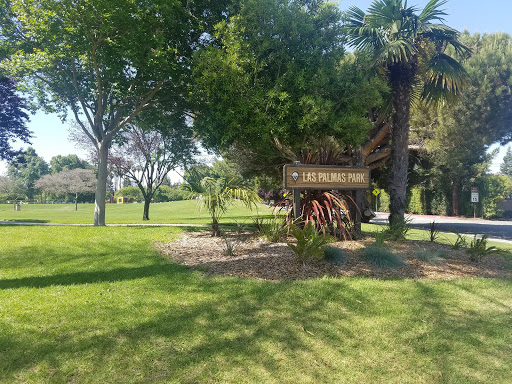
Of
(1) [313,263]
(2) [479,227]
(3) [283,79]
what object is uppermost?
(3) [283,79]

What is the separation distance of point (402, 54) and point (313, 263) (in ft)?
22.7

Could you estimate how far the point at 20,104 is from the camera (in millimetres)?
18688

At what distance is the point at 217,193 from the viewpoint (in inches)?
326

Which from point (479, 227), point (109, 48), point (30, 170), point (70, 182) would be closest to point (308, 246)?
point (109, 48)

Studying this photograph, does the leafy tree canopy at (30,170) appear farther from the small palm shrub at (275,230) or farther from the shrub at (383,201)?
the small palm shrub at (275,230)

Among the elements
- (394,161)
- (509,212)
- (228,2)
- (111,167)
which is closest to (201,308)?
(394,161)

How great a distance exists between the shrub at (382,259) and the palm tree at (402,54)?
339 centimetres

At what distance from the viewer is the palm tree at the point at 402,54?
8.83 m

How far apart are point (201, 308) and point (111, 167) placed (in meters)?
20.7

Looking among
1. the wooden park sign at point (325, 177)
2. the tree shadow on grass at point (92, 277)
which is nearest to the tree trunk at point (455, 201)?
the wooden park sign at point (325, 177)

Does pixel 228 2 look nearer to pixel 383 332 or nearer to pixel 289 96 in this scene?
pixel 289 96

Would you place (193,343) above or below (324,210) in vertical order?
below

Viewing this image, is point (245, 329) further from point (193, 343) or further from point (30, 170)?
point (30, 170)

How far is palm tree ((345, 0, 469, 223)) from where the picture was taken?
883cm
